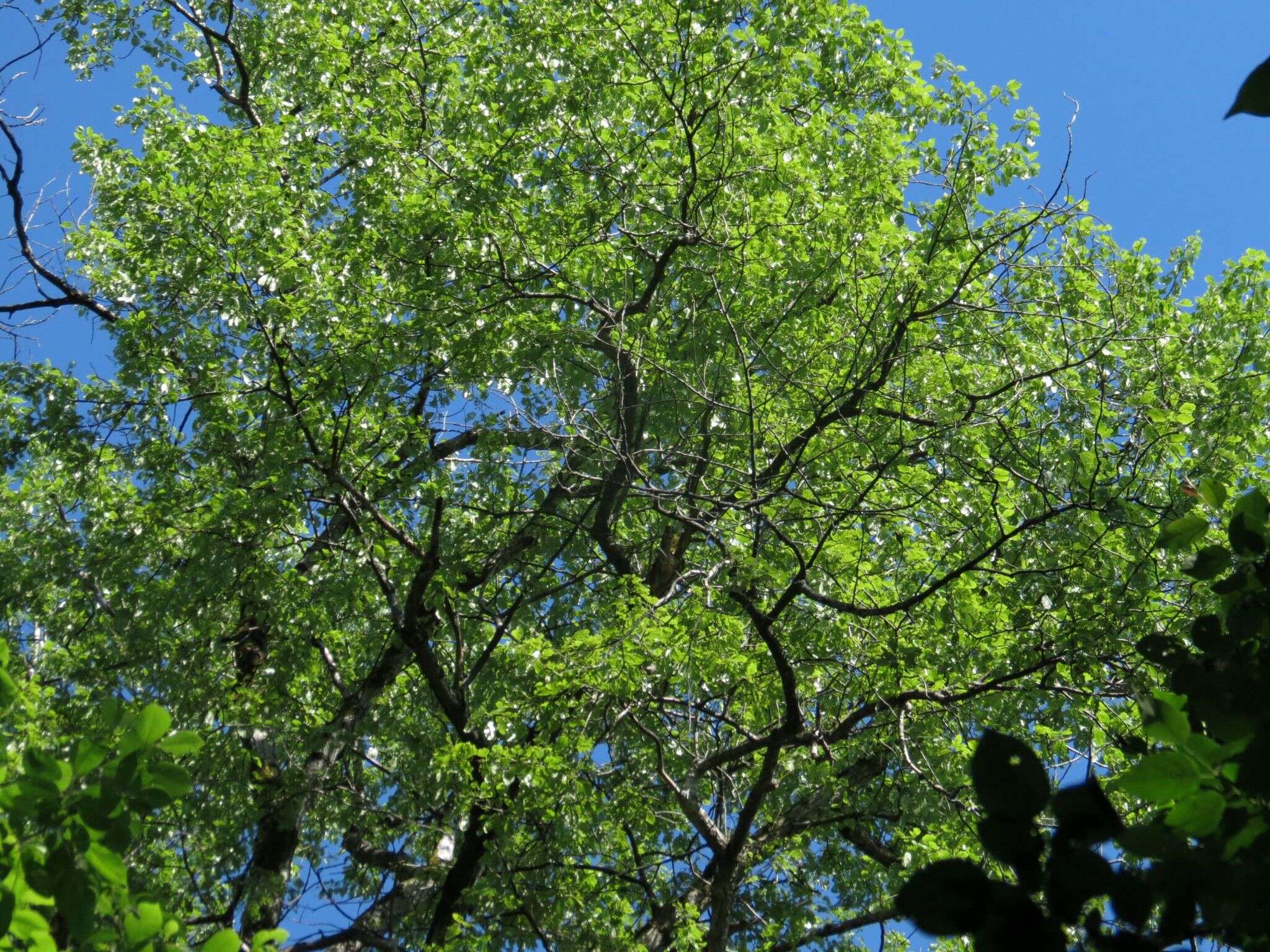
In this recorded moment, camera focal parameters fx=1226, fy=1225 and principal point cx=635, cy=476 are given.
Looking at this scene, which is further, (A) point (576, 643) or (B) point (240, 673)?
(B) point (240, 673)

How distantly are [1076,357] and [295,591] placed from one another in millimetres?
Result: 6076

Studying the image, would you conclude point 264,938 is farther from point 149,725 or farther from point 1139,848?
point 1139,848

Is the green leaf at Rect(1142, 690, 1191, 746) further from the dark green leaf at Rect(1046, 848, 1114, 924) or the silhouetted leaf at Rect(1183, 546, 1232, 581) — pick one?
the silhouetted leaf at Rect(1183, 546, 1232, 581)

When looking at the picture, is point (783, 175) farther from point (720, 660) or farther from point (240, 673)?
point (240, 673)

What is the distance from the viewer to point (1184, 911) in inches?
45.9

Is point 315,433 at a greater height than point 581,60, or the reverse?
point 581,60

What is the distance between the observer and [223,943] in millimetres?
2531

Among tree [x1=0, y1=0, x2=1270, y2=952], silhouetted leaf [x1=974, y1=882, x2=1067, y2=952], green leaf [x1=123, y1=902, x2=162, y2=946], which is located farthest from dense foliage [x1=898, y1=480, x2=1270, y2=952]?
tree [x1=0, y1=0, x2=1270, y2=952]

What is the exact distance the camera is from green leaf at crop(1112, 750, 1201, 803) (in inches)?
52.7

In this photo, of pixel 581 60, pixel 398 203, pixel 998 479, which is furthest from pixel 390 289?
pixel 998 479

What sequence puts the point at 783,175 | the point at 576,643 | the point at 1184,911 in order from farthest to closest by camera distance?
the point at 783,175, the point at 576,643, the point at 1184,911

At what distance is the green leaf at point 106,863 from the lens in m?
2.43

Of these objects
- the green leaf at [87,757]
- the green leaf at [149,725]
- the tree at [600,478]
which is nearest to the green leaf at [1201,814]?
the green leaf at [149,725]

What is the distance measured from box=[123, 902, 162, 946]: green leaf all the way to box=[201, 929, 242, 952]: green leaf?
0.38 feet
